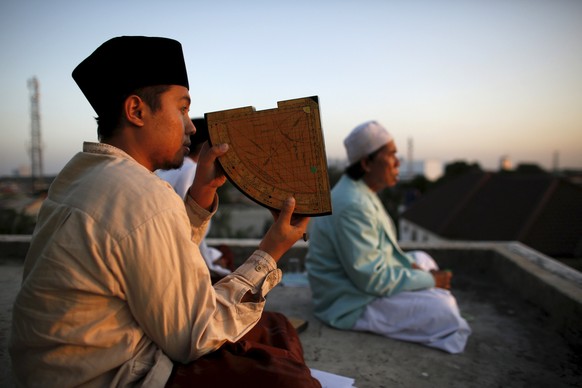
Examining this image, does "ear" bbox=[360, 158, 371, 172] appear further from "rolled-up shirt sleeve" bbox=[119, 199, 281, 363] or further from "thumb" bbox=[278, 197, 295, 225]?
"rolled-up shirt sleeve" bbox=[119, 199, 281, 363]

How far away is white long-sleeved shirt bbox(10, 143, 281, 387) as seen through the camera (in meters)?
1.55

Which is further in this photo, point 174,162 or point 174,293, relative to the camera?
point 174,162

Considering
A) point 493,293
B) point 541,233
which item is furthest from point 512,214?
point 493,293

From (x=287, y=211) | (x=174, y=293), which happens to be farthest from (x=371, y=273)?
(x=174, y=293)

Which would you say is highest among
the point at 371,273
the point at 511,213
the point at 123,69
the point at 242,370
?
the point at 123,69

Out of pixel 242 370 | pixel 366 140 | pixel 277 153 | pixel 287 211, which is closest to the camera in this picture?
pixel 242 370

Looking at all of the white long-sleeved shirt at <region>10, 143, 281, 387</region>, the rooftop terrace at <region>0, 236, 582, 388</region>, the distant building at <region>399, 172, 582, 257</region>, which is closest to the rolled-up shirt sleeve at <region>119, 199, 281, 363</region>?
the white long-sleeved shirt at <region>10, 143, 281, 387</region>

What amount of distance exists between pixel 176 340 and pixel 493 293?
450 cm

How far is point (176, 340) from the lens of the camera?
164 centimetres

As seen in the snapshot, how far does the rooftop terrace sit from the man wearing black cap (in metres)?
1.27

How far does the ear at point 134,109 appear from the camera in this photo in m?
1.82

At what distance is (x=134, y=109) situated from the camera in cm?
184

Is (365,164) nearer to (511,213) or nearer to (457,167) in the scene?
(511,213)

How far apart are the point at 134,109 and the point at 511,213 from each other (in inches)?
1105
